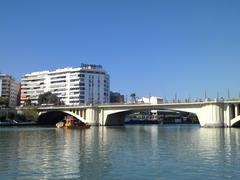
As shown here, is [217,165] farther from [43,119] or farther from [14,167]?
[43,119]

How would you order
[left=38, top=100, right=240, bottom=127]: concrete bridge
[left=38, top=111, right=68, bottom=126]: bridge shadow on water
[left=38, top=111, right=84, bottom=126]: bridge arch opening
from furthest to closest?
[left=38, top=111, right=68, bottom=126]: bridge shadow on water
[left=38, top=111, right=84, bottom=126]: bridge arch opening
[left=38, top=100, right=240, bottom=127]: concrete bridge

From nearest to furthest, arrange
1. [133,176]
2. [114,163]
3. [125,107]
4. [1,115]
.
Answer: [133,176] < [114,163] < [125,107] < [1,115]

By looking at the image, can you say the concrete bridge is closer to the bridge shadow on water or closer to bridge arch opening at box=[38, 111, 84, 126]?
bridge arch opening at box=[38, 111, 84, 126]

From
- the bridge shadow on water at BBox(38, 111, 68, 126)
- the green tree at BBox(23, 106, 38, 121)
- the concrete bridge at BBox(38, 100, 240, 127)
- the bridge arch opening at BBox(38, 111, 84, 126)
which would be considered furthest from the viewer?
the bridge shadow on water at BBox(38, 111, 68, 126)

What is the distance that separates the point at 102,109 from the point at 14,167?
101 meters

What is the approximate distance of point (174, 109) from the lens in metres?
113

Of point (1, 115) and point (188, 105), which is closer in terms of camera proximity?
point (188, 105)

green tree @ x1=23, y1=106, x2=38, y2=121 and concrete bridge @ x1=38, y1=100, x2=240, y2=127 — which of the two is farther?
green tree @ x1=23, y1=106, x2=38, y2=121

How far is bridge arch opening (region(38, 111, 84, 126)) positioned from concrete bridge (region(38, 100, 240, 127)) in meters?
6.95

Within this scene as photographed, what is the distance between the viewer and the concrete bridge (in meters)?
103

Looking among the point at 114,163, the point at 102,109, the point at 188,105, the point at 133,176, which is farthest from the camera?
the point at 102,109

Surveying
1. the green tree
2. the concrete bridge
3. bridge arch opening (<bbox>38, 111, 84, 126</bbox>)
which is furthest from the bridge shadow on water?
the concrete bridge

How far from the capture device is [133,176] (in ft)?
92.5

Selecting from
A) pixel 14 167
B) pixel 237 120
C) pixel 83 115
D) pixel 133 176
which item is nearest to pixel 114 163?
pixel 133 176
